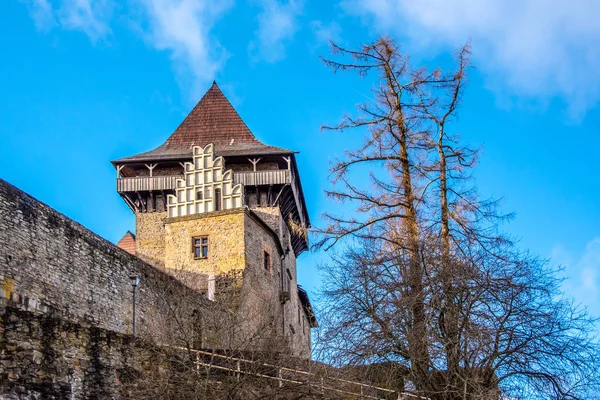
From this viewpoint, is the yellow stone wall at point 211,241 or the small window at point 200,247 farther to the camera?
the small window at point 200,247

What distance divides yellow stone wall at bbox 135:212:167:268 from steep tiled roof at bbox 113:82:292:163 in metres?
2.46

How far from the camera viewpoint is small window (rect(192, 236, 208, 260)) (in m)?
25.9

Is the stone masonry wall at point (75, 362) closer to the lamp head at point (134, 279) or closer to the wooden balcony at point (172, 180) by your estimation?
the lamp head at point (134, 279)

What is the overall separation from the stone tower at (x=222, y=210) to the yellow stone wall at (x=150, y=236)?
4 cm

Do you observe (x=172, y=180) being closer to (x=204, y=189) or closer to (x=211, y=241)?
(x=204, y=189)

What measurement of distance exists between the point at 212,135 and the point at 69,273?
66.1ft

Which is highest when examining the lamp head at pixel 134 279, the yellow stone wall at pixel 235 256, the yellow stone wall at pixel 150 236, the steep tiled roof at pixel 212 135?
the steep tiled roof at pixel 212 135

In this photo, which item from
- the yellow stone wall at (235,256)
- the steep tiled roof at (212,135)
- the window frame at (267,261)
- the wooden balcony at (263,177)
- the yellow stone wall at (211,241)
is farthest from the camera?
the steep tiled roof at (212,135)

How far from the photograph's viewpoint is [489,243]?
14984 mm

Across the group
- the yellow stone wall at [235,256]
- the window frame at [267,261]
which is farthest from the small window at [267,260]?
the yellow stone wall at [235,256]

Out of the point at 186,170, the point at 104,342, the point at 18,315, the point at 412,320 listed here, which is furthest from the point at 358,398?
the point at 186,170

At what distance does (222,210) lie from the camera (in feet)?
88.3

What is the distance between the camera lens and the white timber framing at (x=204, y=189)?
102ft

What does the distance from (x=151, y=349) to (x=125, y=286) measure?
5.56 m
